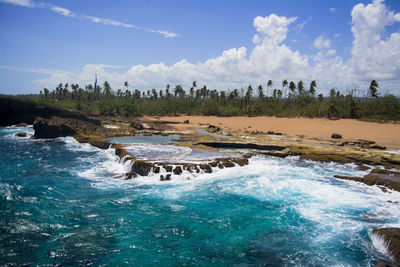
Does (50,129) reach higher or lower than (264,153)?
higher

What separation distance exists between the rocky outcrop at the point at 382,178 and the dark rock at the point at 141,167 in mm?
11912

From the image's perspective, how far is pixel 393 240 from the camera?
786 centimetres

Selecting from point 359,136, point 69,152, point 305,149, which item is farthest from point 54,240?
point 359,136

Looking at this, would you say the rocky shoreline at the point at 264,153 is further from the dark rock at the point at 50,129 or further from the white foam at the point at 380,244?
the white foam at the point at 380,244

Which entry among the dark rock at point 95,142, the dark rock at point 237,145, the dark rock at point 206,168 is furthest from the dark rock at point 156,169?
the dark rock at point 95,142

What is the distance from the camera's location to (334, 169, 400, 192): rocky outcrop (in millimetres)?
13688

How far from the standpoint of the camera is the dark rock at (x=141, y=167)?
1587 centimetres

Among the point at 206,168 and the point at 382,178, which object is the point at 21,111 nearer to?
the point at 206,168

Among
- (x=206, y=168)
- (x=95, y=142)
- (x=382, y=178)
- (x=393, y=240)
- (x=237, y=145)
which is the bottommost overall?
(x=393, y=240)

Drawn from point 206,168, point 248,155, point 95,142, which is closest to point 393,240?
point 206,168

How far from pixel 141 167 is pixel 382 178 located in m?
14.6

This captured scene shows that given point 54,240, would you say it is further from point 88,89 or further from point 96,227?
point 88,89

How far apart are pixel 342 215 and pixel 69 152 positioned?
837 inches

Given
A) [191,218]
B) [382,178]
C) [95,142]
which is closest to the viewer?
[191,218]
